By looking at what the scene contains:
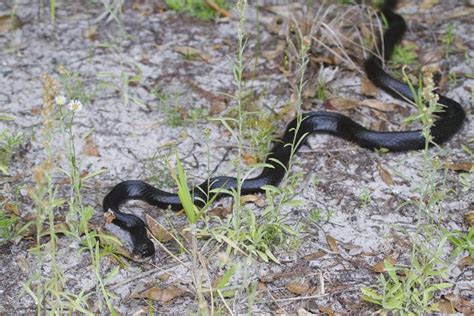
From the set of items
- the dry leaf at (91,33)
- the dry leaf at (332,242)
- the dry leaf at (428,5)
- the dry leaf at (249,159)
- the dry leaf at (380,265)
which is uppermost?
the dry leaf at (428,5)

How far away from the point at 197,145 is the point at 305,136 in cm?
85

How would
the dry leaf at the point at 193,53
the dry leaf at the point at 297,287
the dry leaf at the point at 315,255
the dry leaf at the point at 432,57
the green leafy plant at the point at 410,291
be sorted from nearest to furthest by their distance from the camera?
the green leafy plant at the point at 410,291
the dry leaf at the point at 297,287
the dry leaf at the point at 315,255
the dry leaf at the point at 432,57
the dry leaf at the point at 193,53

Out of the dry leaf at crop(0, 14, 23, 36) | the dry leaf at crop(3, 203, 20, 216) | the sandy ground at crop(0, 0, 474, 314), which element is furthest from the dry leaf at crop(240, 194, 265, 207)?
the dry leaf at crop(0, 14, 23, 36)

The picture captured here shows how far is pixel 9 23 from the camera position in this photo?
6812 mm

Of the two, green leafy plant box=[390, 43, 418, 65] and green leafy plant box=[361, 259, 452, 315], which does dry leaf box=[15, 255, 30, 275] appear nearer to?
green leafy plant box=[361, 259, 452, 315]

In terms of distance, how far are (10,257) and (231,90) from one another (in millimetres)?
2487

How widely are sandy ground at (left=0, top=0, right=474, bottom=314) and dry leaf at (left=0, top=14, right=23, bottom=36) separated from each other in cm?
5

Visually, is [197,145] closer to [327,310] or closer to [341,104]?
[341,104]

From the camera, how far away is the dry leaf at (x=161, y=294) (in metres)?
4.26

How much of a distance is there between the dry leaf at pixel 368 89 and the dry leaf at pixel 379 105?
9 cm

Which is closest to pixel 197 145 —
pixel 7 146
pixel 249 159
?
pixel 249 159

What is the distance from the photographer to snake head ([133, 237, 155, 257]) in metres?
4.52

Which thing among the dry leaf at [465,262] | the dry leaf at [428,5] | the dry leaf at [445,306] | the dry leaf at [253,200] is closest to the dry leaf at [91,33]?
the dry leaf at [253,200]

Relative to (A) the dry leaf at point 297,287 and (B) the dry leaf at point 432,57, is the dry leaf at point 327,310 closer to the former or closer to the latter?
(A) the dry leaf at point 297,287
